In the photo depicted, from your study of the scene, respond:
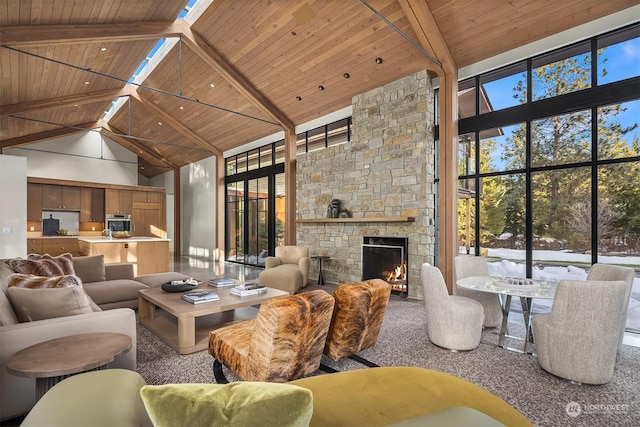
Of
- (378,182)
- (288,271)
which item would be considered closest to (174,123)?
(288,271)

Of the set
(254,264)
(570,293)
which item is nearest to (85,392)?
(570,293)

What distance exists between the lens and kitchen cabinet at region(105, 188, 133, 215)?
11273mm

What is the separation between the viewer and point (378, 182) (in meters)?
6.00

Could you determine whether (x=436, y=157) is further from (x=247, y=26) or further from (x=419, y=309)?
(x=247, y=26)

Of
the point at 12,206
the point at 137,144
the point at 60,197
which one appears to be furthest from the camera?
the point at 137,144

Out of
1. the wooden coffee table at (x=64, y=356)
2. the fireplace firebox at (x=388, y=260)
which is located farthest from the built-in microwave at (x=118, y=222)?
the wooden coffee table at (x=64, y=356)

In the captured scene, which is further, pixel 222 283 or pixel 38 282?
pixel 222 283

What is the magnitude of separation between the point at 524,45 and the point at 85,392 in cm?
592

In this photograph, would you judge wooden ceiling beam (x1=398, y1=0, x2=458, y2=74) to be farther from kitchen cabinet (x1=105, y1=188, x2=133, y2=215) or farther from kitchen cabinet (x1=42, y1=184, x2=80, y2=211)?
kitchen cabinet (x1=42, y1=184, x2=80, y2=211)

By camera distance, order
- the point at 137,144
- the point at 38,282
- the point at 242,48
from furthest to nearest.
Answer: the point at 137,144
the point at 242,48
the point at 38,282

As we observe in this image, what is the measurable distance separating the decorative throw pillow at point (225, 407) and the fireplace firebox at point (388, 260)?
4893 mm

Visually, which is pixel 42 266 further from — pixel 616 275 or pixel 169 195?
pixel 169 195

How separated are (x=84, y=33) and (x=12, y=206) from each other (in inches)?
163

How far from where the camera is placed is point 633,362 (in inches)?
117
